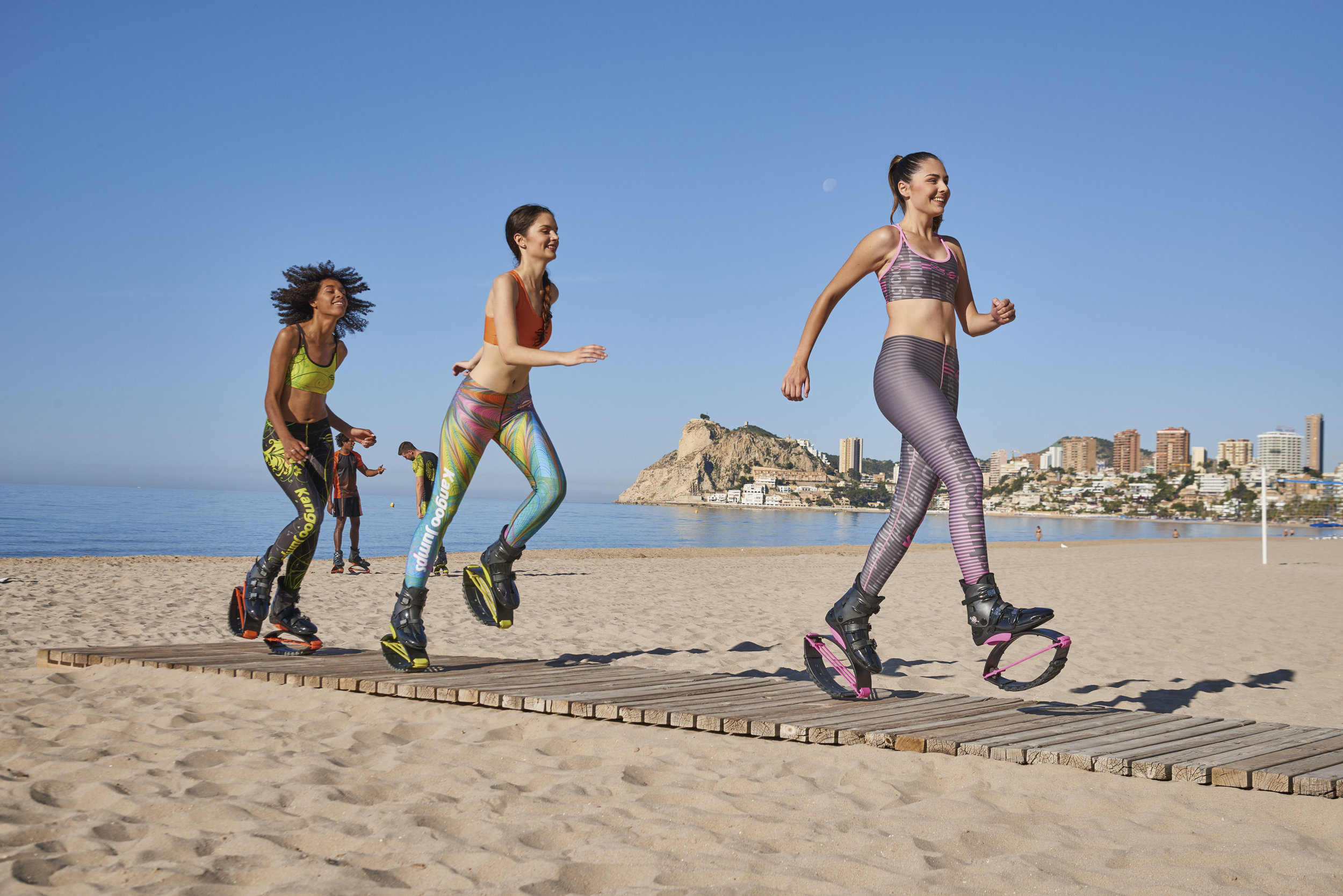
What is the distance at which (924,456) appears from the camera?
3867mm

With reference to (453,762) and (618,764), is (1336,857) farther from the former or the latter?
(453,762)

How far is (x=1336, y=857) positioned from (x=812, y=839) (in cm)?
144

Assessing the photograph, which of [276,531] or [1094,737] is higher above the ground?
[1094,737]

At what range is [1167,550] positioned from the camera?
33875mm

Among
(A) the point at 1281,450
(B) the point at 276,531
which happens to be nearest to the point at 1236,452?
(A) the point at 1281,450

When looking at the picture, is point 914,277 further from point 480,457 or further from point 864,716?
point 480,457

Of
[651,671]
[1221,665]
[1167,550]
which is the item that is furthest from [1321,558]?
[651,671]

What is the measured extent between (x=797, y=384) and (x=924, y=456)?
615 mm

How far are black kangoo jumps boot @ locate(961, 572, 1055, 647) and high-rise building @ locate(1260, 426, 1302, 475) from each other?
19323 centimetres

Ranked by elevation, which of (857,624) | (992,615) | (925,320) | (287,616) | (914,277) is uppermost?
(914,277)

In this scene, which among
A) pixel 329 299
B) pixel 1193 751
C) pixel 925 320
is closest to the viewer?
pixel 1193 751

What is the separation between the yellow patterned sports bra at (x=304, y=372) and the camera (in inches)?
217

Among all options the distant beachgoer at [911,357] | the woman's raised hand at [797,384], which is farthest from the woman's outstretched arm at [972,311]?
the woman's raised hand at [797,384]

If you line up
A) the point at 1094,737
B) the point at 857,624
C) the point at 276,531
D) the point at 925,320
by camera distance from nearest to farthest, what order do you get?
the point at 1094,737, the point at 925,320, the point at 857,624, the point at 276,531
